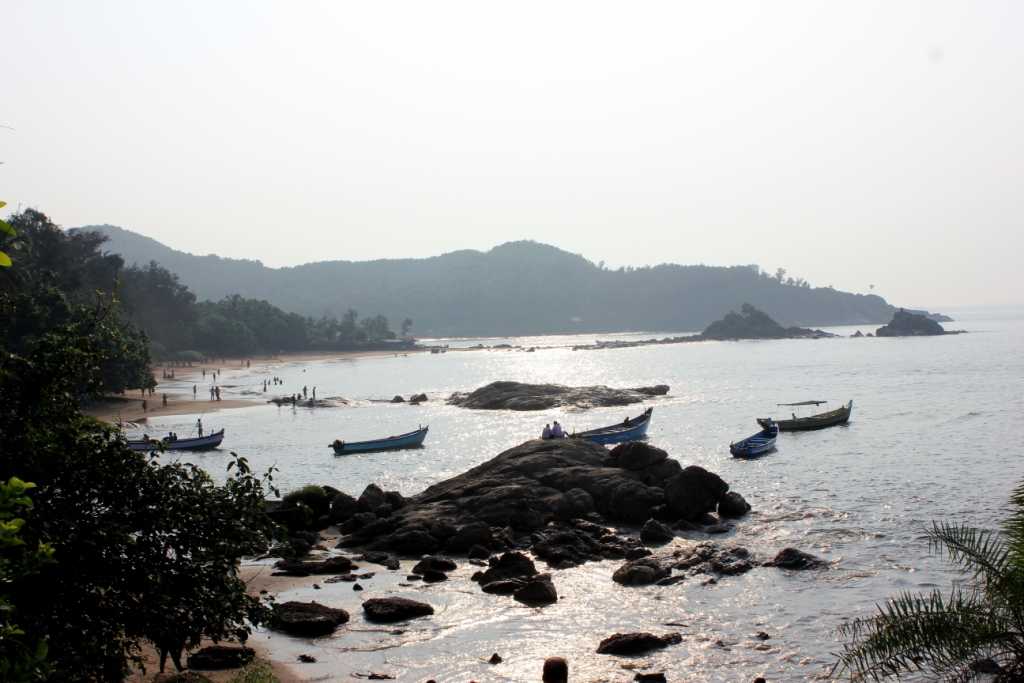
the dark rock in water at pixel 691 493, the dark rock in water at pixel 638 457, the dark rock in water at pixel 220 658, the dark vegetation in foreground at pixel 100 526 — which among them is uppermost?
the dark vegetation in foreground at pixel 100 526

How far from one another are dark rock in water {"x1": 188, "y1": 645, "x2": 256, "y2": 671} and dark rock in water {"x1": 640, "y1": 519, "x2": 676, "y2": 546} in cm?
1564

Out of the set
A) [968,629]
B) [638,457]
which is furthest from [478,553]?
[968,629]

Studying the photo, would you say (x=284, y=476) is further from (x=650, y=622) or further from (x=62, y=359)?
(x=62, y=359)

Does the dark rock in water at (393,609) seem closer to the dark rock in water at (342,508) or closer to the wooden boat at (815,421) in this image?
the dark rock in water at (342,508)

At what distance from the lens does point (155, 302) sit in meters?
148

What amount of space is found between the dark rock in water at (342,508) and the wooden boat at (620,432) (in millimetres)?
20579

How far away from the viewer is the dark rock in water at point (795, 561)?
2633cm

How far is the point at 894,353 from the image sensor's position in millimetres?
153000

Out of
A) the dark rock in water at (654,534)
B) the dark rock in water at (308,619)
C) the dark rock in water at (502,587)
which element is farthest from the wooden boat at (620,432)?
the dark rock in water at (308,619)

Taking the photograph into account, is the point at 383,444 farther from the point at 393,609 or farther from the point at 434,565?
the point at 393,609

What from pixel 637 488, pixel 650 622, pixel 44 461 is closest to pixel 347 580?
pixel 650 622

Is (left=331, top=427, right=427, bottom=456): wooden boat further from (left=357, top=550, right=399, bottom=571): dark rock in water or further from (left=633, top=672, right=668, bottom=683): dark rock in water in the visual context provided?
(left=633, top=672, right=668, bottom=683): dark rock in water

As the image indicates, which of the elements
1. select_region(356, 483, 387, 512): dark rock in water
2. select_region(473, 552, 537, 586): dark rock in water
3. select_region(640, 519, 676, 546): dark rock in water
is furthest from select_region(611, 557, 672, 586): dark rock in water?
select_region(356, 483, 387, 512): dark rock in water

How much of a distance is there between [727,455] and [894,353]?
116105 millimetres
